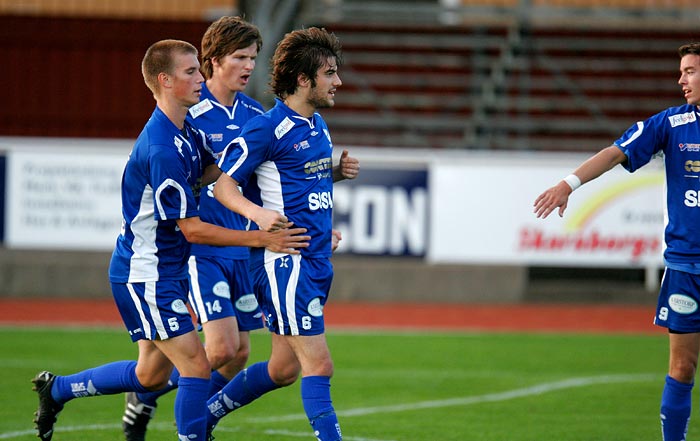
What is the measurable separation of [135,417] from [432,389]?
10.5 feet

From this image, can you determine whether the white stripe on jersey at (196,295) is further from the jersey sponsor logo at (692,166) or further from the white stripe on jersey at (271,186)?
the jersey sponsor logo at (692,166)

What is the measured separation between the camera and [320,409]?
5.49m

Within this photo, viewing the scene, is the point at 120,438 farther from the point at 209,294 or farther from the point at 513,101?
the point at 513,101

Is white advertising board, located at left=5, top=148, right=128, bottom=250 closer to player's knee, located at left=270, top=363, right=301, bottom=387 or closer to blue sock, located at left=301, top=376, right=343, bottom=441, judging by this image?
player's knee, located at left=270, top=363, right=301, bottom=387

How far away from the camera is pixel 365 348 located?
11336 millimetres

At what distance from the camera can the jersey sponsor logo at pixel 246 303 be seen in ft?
22.1

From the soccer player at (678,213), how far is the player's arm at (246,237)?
53.8 inches

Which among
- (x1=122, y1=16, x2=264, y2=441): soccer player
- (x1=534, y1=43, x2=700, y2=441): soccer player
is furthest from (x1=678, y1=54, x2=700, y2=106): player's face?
(x1=122, y1=16, x2=264, y2=441): soccer player

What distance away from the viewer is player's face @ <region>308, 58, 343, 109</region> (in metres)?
5.61

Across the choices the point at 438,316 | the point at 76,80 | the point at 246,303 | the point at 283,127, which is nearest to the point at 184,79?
the point at 283,127

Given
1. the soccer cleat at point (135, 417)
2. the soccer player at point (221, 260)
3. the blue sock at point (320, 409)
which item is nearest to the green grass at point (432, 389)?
the soccer cleat at point (135, 417)

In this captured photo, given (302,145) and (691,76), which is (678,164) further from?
(302,145)

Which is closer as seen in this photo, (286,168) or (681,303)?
(286,168)

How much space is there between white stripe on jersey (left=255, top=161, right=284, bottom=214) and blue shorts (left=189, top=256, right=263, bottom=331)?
1.01m
